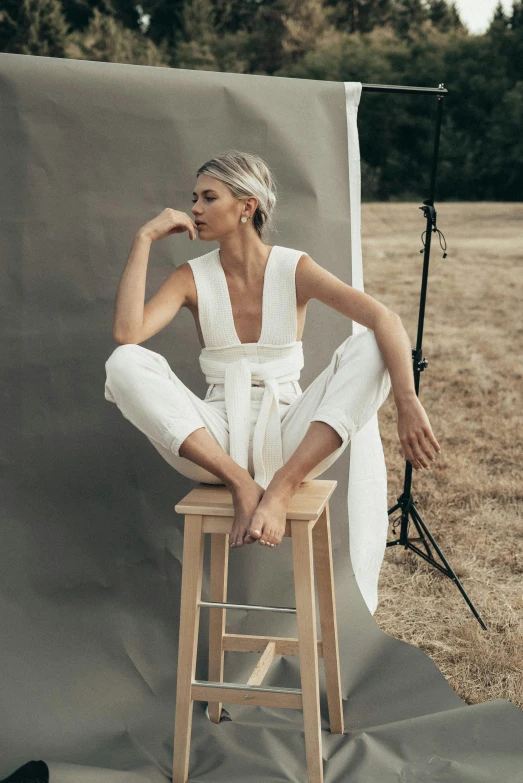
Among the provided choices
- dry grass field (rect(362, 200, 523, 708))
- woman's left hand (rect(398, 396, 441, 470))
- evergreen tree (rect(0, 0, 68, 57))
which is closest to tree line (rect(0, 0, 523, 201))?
evergreen tree (rect(0, 0, 68, 57))

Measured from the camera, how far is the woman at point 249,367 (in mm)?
1788

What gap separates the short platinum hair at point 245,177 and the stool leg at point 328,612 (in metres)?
0.75

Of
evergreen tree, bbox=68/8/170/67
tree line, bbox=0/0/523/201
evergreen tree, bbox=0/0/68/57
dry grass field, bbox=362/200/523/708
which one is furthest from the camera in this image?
evergreen tree, bbox=68/8/170/67

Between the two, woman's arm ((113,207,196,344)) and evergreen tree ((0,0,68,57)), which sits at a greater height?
evergreen tree ((0,0,68,57))

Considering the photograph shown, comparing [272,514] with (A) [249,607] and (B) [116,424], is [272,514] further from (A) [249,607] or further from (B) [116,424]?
(B) [116,424]

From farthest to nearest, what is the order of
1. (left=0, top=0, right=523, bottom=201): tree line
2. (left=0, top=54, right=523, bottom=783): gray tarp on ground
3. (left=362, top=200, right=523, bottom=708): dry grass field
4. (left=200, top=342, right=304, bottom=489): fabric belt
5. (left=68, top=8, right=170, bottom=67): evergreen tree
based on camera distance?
(left=68, top=8, right=170, bottom=67): evergreen tree
(left=0, top=0, right=523, bottom=201): tree line
(left=362, top=200, right=523, bottom=708): dry grass field
(left=0, top=54, right=523, bottom=783): gray tarp on ground
(left=200, top=342, right=304, bottom=489): fabric belt

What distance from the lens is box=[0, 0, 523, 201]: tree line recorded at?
11570 millimetres

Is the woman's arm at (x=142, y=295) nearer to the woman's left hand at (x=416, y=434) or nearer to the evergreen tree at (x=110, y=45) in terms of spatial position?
the woman's left hand at (x=416, y=434)

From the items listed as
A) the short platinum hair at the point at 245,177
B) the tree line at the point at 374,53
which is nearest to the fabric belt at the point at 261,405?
the short platinum hair at the point at 245,177

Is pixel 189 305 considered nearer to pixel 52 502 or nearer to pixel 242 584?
pixel 52 502

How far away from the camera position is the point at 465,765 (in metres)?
1.89

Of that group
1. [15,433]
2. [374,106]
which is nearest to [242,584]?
[15,433]

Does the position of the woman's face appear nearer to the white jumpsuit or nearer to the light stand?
the white jumpsuit

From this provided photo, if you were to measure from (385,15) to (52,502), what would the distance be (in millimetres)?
16139
